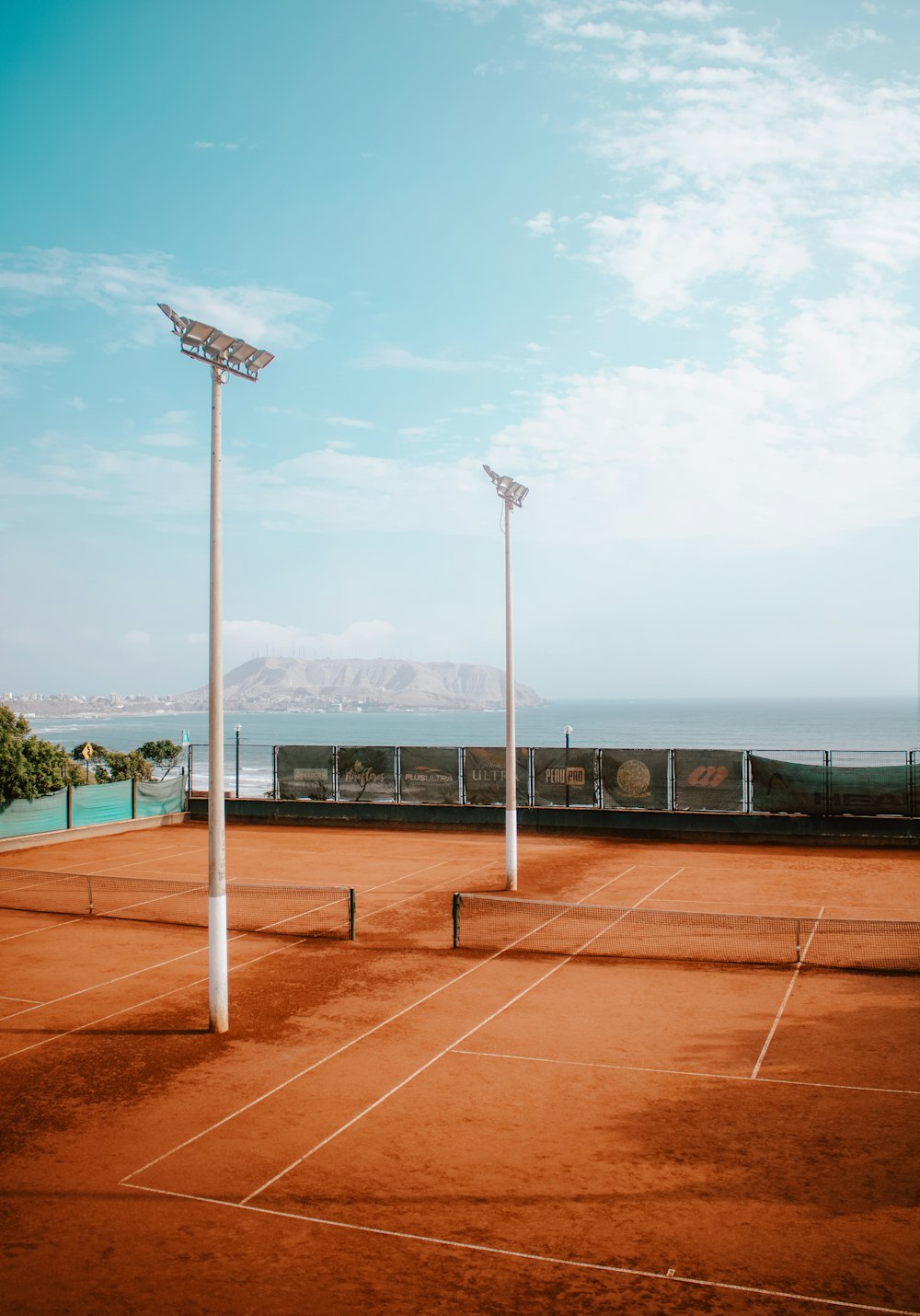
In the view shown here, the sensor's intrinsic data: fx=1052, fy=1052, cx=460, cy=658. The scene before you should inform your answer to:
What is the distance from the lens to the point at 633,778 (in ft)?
116

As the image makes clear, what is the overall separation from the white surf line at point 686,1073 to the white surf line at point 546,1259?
4511mm

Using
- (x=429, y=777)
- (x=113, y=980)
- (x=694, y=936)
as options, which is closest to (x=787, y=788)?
(x=429, y=777)

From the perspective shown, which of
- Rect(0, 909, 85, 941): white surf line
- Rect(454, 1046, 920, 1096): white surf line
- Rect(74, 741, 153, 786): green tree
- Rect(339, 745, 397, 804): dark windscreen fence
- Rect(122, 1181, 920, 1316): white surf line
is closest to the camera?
Rect(122, 1181, 920, 1316): white surf line

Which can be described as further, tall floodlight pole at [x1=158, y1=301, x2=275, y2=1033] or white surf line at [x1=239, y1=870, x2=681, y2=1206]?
tall floodlight pole at [x1=158, y1=301, x2=275, y2=1033]

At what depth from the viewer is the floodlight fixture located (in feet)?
80.1

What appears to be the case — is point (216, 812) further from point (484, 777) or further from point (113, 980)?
point (484, 777)

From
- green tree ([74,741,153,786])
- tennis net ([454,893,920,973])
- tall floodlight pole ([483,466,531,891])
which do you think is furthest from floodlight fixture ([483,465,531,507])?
green tree ([74,741,153,786])

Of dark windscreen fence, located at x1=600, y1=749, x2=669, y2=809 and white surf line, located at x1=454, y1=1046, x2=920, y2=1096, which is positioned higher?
dark windscreen fence, located at x1=600, y1=749, x2=669, y2=809

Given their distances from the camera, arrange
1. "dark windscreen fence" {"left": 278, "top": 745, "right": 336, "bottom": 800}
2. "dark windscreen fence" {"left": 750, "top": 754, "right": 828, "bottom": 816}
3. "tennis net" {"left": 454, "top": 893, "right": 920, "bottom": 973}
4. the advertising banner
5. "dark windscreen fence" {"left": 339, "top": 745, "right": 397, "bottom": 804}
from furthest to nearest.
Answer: "dark windscreen fence" {"left": 278, "top": 745, "right": 336, "bottom": 800} < "dark windscreen fence" {"left": 339, "top": 745, "right": 397, "bottom": 804} < "dark windscreen fence" {"left": 750, "top": 754, "right": 828, "bottom": 816} < the advertising banner < "tennis net" {"left": 454, "top": 893, "right": 920, "bottom": 973}

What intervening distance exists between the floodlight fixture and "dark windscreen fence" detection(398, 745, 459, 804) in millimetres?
14108

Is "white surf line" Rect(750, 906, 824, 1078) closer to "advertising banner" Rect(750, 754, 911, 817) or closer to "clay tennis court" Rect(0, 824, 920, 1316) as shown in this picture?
"clay tennis court" Rect(0, 824, 920, 1316)

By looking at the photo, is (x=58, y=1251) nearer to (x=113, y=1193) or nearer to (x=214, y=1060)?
(x=113, y=1193)

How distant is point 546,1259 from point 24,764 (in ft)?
90.4

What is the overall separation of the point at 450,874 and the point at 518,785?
961cm
